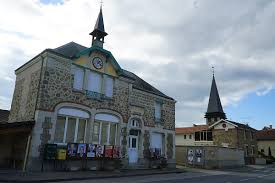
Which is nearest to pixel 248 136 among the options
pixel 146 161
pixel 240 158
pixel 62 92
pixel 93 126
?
pixel 240 158

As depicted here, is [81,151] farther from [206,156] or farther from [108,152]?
[206,156]

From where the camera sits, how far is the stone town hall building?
50.8 ft

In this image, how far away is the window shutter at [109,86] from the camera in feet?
62.8

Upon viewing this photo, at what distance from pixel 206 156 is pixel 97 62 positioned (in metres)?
15.9

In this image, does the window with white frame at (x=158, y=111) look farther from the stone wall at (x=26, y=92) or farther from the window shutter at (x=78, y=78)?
the stone wall at (x=26, y=92)

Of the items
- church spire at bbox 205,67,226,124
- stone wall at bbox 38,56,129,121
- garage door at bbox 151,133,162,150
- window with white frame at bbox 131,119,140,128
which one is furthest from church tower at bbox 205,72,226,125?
stone wall at bbox 38,56,129,121

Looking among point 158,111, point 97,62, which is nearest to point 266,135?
point 158,111

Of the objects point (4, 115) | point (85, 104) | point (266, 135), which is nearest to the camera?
point (85, 104)

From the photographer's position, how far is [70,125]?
54.5ft

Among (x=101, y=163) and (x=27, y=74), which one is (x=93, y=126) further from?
(x=27, y=74)

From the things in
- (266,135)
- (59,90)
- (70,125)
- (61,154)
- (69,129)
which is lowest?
(61,154)

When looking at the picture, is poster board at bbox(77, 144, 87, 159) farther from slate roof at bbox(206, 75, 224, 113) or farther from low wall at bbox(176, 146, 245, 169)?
slate roof at bbox(206, 75, 224, 113)

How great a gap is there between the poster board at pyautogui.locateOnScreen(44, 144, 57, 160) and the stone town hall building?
339 millimetres

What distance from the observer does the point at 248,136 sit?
4075cm
